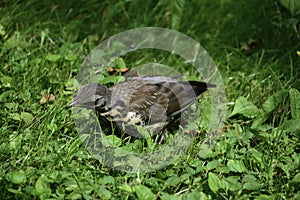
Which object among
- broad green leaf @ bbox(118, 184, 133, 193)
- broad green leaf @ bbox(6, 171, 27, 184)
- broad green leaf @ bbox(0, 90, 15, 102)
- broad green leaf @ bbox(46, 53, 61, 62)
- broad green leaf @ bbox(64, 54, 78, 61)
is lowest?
broad green leaf @ bbox(118, 184, 133, 193)

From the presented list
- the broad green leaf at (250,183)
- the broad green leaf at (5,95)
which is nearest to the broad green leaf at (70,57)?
the broad green leaf at (5,95)

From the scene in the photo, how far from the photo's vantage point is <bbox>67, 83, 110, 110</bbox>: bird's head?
4.75 m

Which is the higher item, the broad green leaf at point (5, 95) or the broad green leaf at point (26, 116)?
Answer: the broad green leaf at point (5, 95)

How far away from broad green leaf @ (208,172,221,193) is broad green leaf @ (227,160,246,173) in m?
0.30

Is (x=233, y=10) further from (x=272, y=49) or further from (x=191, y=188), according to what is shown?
(x=191, y=188)

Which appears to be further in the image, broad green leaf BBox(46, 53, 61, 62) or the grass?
broad green leaf BBox(46, 53, 61, 62)

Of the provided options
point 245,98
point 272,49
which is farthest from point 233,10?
point 245,98

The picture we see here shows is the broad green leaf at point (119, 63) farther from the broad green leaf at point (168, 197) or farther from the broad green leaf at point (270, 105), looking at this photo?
the broad green leaf at point (168, 197)

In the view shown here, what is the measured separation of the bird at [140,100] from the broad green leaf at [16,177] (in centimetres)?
85

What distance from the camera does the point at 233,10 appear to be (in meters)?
7.02

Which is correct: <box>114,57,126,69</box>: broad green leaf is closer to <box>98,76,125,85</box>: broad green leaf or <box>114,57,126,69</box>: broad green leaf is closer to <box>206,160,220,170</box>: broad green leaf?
<box>98,76,125,85</box>: broad green leaf

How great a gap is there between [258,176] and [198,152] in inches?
22.2

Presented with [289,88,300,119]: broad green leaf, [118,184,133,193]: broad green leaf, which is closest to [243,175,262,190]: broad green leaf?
[118,184,133,193]: broad green leaf

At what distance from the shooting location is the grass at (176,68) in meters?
4.26
